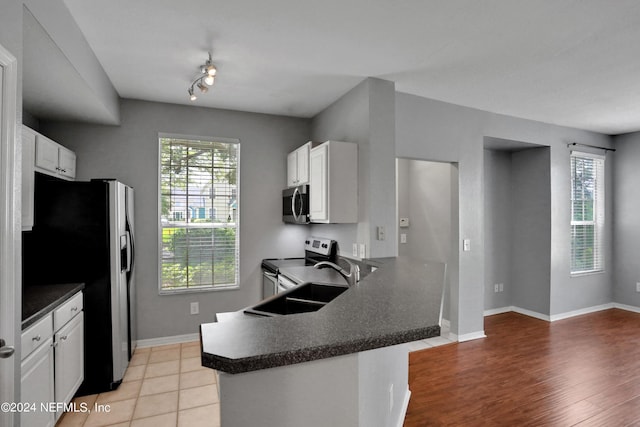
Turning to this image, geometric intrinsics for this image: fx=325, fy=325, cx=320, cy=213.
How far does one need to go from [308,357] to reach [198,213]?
310 centimetres

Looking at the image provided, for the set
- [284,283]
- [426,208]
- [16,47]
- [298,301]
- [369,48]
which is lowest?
[284,283]

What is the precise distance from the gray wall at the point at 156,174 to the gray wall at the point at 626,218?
4844mm

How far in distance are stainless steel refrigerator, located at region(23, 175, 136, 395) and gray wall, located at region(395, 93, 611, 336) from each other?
269 cm

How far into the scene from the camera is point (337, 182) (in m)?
2.96

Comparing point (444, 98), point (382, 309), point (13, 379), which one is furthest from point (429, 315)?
point (444, 98)

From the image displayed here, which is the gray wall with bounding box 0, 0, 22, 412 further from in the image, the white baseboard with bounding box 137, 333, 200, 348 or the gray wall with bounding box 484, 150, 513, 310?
the gray wall with bounding box 484, 150, 513, 310

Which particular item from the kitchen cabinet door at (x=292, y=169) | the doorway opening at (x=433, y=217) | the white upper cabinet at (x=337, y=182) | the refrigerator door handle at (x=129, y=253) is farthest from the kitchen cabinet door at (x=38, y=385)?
the doorway opening at (x=433, y=217)

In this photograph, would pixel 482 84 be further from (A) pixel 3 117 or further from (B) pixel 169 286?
(B) pixel 169 286

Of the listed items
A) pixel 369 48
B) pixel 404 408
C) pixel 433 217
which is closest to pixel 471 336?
pixel 433 217

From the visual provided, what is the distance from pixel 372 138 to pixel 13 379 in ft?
8.69

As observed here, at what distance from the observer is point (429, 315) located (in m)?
1.14

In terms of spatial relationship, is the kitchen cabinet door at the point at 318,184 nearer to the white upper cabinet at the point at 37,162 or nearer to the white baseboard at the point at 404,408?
the white baseboard at the point at 404,408

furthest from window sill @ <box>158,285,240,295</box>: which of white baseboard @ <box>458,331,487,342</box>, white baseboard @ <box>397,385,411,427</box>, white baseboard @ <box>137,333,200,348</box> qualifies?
white baseboard @ <box>458,331,487,342</box>

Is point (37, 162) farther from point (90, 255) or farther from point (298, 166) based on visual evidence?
point (298, 166)
